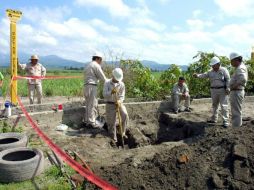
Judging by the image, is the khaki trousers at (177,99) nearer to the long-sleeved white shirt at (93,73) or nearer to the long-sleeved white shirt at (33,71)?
the long-sleeved white shirt at (93,73)

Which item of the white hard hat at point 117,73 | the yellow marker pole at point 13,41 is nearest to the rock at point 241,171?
the white hard hat at point 117,73

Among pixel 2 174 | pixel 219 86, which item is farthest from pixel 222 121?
pixel 2 174

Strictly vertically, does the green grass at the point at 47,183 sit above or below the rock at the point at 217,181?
below

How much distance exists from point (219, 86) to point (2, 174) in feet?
19.9

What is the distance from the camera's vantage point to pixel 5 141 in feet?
25.6

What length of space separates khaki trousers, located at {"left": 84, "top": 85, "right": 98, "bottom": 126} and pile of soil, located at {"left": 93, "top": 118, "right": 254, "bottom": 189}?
295cm

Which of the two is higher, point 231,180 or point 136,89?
point 136,89

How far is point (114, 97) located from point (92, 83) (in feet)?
2.69

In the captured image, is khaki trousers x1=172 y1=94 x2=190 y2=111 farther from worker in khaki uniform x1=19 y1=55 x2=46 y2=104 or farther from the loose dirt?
worker in khaki uniform x1=19 y1=55 x2=46 y2=104

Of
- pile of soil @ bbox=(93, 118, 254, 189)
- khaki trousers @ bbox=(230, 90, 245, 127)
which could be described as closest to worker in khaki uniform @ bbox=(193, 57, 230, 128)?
khaki trousers @ bbox=(230, 90, 245, 127)

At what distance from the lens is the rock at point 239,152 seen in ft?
20.4

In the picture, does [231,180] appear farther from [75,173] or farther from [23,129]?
[23,129]

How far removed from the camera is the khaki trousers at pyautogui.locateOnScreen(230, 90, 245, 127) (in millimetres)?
8961

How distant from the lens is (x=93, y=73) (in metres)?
9.39
